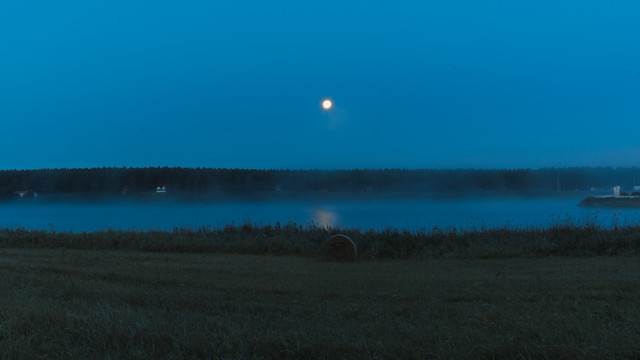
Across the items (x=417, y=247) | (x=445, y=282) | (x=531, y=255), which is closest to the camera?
(x=445, y=282)

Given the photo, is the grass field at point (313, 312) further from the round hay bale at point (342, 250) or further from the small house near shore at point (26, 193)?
the small house near shore at point (26, 193)

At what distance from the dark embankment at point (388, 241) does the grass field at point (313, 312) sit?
2.98 meters

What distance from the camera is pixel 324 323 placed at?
5059 mm

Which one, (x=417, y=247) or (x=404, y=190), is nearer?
(x=417, y=247)

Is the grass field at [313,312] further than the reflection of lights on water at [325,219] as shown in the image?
No

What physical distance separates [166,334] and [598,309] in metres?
4.90

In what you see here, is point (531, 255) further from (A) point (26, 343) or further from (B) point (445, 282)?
(A) point (26, 343)

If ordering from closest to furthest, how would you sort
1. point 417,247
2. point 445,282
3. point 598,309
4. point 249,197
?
point 598,309
point 445,282
point 417,247
point 249,197

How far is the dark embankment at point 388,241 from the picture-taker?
13.4 meters

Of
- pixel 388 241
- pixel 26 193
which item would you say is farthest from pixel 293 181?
pixel 388 241

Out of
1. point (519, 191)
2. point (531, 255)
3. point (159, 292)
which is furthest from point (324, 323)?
point (519, 191)

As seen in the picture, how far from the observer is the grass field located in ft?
13.2

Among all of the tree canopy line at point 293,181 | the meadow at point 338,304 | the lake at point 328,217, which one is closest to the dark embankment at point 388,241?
the meadow at point 338,304

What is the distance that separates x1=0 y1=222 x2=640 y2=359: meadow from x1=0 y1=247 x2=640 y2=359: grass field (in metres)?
0.02
